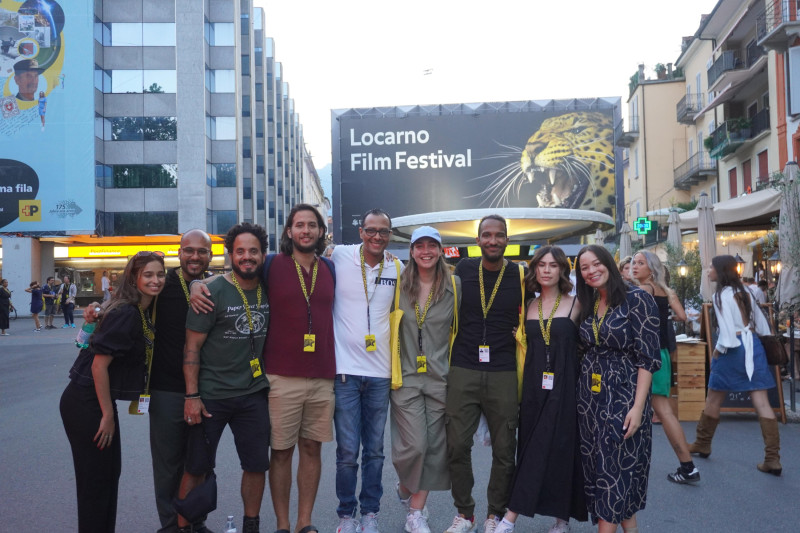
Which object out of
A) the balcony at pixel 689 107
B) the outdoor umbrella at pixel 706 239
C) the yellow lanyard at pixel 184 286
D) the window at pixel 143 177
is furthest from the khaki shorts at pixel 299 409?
the window at pixel 143 177

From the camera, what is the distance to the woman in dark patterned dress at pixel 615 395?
152 inches

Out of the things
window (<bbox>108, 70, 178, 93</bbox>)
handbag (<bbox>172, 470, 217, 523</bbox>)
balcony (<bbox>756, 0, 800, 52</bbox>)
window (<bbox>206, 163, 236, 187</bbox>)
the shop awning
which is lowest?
handbag (<bbox>172, 470, 217, 523</bbox>)

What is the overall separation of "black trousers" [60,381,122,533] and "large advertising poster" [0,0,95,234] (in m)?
33.6

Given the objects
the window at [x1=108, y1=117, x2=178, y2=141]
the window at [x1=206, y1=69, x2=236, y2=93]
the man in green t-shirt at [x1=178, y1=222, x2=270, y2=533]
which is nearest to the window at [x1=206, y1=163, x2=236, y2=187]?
the window at [x1=108, y1=117, x2=178, y2=141]

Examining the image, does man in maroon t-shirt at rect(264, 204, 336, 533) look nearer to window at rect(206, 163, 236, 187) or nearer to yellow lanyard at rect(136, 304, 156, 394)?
yellow lanyard at rect(136, 304, 156, 394)

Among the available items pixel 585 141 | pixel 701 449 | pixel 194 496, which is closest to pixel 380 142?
pixel 585 141

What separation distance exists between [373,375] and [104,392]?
164cm

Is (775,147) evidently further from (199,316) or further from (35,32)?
(35,32)

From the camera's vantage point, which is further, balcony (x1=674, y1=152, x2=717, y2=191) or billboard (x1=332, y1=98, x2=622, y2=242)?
balcony (x1=674, y1=152, x2=717, y2=191)

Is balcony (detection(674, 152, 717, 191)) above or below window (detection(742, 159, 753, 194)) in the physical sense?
above

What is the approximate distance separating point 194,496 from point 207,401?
1.82ft

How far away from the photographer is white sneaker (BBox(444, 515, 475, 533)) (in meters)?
4.39

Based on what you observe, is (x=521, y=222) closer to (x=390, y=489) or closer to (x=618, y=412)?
(x=390, y=489)

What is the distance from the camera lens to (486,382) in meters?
4.45
